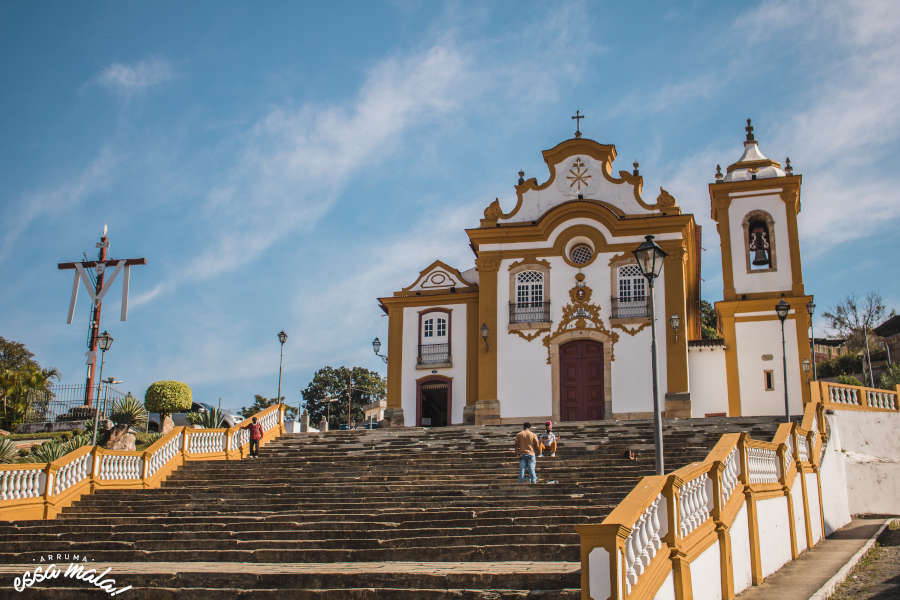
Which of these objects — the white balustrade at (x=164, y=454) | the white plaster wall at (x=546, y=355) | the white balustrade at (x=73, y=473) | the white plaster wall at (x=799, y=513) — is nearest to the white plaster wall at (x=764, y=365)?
the white plaster wall at (x=546, y=355)

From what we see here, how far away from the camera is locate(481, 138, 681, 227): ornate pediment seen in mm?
28375

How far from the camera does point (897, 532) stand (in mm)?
14586

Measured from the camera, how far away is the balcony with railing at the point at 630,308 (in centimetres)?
2700

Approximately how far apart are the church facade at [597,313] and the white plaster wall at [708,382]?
0.03 meters

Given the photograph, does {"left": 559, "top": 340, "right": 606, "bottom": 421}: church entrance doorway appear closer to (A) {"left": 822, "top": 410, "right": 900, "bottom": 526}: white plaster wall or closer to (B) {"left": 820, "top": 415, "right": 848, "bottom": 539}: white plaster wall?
(A) {"left": 822, "top": 410, "right": 900, "bottom": 526}: white plaster wall

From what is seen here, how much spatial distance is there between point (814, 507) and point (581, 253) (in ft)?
47.4

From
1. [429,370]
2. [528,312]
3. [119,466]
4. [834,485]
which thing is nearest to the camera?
[834,485]

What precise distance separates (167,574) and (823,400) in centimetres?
1367

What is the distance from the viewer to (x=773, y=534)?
39.5ft

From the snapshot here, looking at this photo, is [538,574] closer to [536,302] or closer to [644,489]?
[644,489]

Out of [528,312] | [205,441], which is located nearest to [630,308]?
[528,312]

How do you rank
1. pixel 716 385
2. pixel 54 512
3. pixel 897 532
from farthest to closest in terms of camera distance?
pixel 716 385, pixel 54 512, pixel 897 532

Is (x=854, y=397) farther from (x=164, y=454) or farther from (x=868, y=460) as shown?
(x=164, y=454)

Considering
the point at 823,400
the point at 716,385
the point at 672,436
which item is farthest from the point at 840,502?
the point at 716,385
